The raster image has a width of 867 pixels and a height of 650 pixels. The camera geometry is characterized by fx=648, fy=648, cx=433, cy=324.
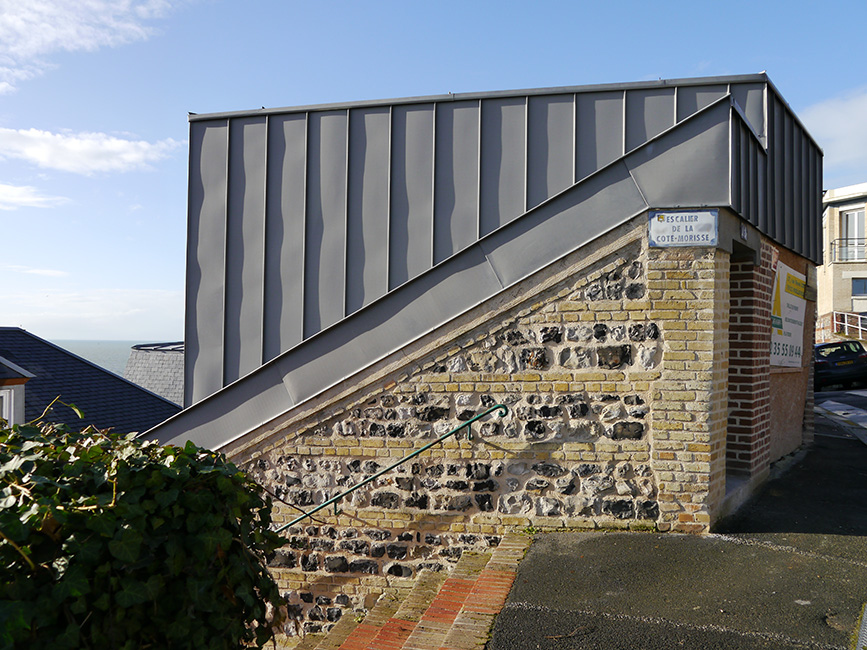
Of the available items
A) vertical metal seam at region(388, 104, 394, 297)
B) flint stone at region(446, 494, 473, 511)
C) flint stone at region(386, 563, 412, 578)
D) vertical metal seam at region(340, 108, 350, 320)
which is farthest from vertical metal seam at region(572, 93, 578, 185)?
flint stone at region(386, 563, 412, 578)

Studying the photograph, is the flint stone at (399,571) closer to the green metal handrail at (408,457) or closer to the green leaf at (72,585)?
the green metal handrail at (408,457)

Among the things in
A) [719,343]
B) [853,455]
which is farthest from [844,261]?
[719,343]

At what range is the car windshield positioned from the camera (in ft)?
64.6

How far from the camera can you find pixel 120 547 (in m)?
2.43

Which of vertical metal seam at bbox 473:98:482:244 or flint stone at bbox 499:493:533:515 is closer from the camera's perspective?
flint stone at bbox 499:493:533:515

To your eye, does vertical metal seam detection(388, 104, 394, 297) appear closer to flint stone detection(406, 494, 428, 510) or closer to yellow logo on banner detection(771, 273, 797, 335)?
flint stone detection(406, 494, 428, 510)

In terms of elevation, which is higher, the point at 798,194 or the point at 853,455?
the point at 798,194

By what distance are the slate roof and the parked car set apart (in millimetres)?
20628

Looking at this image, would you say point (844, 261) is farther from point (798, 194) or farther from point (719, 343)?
point (719, 343)

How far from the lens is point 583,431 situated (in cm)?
524

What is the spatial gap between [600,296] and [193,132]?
4.68 metres

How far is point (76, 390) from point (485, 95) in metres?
18.3

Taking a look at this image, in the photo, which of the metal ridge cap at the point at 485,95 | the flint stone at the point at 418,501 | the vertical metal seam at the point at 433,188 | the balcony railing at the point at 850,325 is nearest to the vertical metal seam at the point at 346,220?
the metal ridge cap at the point at 485,95

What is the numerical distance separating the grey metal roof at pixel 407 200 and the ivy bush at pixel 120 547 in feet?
9.63
